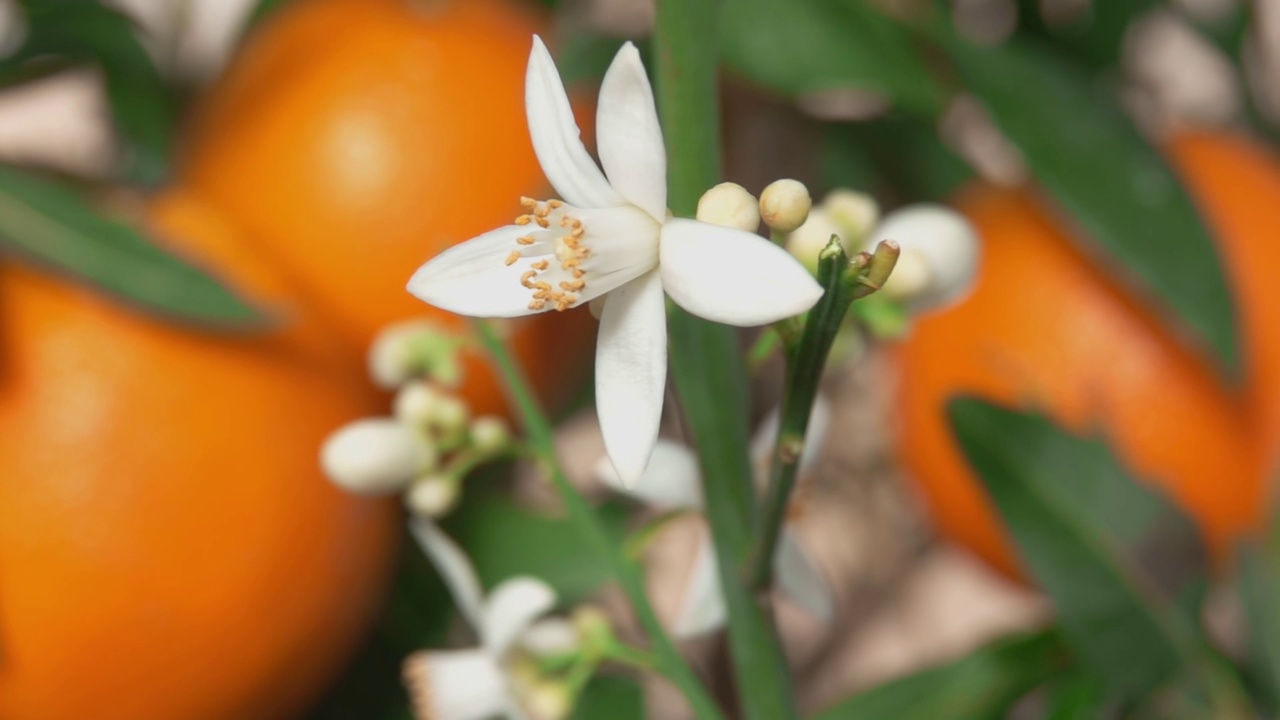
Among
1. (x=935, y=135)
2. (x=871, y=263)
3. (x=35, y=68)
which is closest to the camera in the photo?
(x=871, y=263)

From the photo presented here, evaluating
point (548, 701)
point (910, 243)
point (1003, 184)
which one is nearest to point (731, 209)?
point (910, 243)

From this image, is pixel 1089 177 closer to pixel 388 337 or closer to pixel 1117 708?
pixel 1117 708

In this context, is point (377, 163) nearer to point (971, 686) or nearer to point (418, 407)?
point (418, 407)

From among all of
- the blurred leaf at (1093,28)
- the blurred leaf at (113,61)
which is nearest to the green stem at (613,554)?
the blurred leaf at (113,61)

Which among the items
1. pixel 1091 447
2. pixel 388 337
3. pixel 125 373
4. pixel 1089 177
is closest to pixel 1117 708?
pixel 1091 447

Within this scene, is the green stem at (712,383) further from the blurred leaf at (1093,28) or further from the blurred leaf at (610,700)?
the blurred leaf at (1093,28)

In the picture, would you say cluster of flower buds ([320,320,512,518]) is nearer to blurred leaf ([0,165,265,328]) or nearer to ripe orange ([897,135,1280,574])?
blurred leaf ([0,165,265,328])
